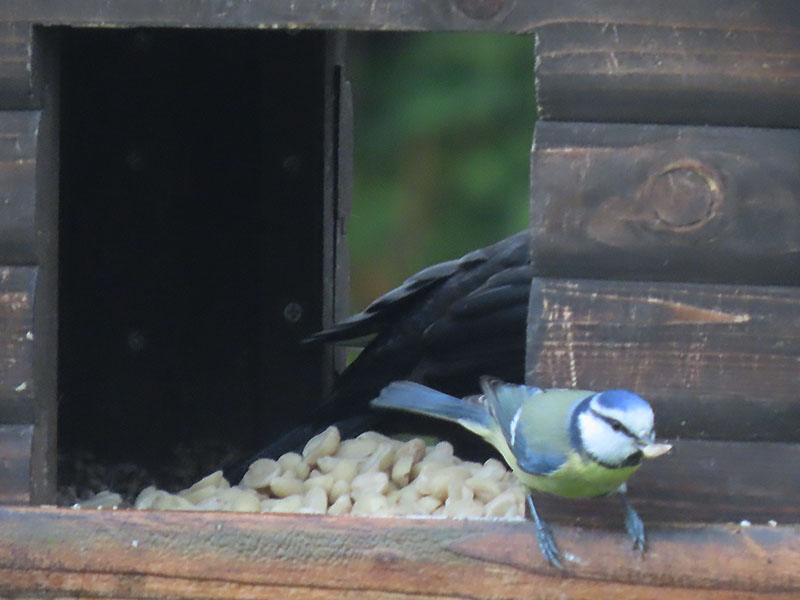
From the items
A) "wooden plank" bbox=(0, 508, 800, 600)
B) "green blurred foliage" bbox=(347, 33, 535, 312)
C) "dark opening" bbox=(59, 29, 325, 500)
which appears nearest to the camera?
"wooden plank" bbox=(0, 508, 800, 600)

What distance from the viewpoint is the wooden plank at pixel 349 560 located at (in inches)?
67.5

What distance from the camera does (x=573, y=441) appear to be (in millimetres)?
1718

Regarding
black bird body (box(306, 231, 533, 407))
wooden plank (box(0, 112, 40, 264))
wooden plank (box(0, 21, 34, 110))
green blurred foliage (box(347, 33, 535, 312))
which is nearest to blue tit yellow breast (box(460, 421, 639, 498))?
black bird body (box(306, 231, 533, 407))

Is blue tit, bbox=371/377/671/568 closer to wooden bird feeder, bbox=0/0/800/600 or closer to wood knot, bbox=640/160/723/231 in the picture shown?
wooden bird feeder, bbox=0/0/800/600

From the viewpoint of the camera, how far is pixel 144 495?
215 centimetres

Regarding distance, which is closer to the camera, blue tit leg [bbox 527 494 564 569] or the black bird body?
blue tit leg [bbox 527 494 564 569]

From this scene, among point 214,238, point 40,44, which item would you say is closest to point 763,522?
point 40,44

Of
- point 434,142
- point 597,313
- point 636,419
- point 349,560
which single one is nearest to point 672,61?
point 597,313

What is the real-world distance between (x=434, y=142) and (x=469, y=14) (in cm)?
247

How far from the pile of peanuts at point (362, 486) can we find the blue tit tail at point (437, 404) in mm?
88

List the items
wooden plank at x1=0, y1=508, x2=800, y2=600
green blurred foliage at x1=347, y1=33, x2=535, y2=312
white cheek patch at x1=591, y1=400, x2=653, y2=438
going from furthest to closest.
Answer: green blurred foliage at x1=347, y1=33, x2=535, y2=312, wooden plank at x1=0, y1=508, x2=800, y2=600, white cheek patch at x1=591, y1=400, x2=653, y2=438

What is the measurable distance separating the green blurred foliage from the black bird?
4.52 feet

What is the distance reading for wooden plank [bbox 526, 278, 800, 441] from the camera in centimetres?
177

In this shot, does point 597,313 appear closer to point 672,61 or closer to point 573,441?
point 573,441
